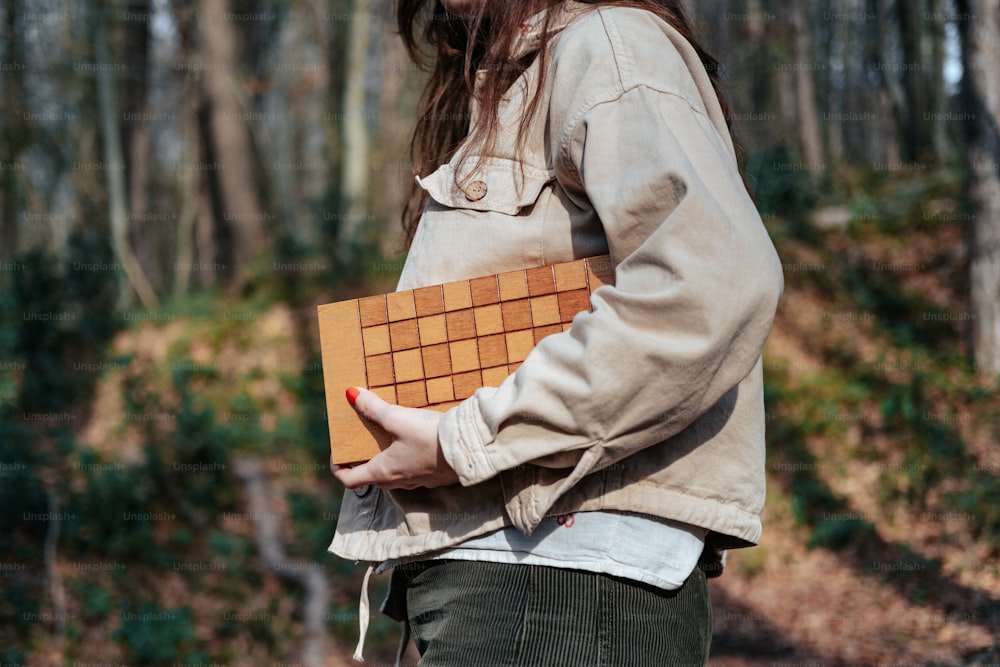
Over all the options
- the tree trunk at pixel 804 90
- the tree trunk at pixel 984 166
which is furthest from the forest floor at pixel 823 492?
the tree trunk at pixel 804 90

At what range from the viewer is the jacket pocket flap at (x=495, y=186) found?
4.52 ft

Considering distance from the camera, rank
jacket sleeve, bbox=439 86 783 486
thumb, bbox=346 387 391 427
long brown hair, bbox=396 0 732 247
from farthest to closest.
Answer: long brown hair, bbox=396 0 732 247, thumb, bbox=346 387 391 427, jacket sleeve, bbox=439 86 783 486

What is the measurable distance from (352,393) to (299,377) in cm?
752

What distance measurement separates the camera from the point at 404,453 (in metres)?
1.30

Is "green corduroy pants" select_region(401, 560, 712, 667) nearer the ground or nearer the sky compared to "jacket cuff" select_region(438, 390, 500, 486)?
nearer the ground

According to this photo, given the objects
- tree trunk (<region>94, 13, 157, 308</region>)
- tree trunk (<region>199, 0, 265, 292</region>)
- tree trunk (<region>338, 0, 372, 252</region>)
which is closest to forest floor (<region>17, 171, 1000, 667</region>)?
tree trunk (<region>94, 13, 157, 308</region>)

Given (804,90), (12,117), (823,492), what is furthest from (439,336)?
(804,90)

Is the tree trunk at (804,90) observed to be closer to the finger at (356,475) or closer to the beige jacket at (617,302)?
the beige jacket at (617,302)

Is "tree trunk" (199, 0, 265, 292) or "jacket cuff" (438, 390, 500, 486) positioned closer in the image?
"jacket cuff" (438, 390, 500, 486)

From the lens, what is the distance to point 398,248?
7.22 ft

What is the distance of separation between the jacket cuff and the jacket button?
36cm

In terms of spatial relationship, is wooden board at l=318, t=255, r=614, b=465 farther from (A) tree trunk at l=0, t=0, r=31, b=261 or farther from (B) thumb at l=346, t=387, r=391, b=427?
(A) tree trunk at l=0, t=0, r=31, b=261

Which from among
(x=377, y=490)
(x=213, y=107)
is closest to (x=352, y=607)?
(x=377, y=490)

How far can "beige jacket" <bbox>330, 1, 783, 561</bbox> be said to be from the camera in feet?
3.74
